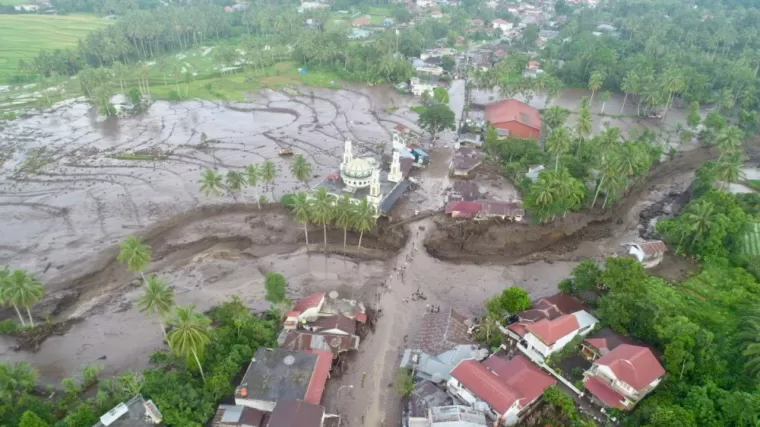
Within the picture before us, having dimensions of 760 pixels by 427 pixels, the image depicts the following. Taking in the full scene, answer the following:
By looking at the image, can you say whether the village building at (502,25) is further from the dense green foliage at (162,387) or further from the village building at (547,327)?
→ the dense green foliage at (162,387)

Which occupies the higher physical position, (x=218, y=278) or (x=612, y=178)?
(x=612, y=178)

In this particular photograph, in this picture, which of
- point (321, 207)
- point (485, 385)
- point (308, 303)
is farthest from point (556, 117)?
point (485, 385)

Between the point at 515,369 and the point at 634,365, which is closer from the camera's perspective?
the point at 634,365

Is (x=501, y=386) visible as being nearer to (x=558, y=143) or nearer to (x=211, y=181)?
(x=558, y=143)

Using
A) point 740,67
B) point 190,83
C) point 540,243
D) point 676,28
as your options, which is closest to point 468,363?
point 540,243

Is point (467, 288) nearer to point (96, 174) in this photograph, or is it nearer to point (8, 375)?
point (8, 375)

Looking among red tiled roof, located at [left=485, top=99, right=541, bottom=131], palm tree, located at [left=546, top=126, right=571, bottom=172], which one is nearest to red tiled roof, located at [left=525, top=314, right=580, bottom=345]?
palm tree, located at [left=546, top=126, right=571, bottom=172]

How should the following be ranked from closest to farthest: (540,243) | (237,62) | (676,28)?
(540,243)
(237,62)
(676,28)
